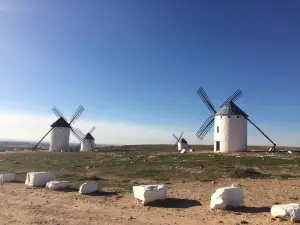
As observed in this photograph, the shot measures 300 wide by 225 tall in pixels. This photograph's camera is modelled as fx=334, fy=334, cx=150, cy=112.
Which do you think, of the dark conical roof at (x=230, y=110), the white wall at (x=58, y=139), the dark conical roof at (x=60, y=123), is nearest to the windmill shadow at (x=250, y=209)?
the dark conical roof at (x=230, y=110)

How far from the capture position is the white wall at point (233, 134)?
4647cm

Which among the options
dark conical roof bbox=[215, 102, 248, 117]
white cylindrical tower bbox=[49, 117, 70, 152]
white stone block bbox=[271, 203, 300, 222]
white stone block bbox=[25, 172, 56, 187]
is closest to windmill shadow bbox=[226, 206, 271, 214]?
white stone block bbox=[271, 203, 300, 222]

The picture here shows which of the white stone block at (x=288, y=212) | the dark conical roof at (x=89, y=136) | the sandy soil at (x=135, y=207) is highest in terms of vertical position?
the dark conical roof at (x=89, y=136)

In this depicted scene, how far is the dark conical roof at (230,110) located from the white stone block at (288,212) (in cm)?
3741

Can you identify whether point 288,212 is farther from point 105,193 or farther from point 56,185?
point 56,185

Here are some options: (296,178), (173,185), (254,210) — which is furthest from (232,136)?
(254,210)

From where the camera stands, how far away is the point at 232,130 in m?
46.6

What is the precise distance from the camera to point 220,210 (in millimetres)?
11477

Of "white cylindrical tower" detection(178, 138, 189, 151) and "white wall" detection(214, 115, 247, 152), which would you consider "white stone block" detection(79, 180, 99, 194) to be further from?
"white cylindrical tower" detection(178, 138, 189, 151)

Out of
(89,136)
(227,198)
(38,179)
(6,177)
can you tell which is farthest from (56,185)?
(89,136)

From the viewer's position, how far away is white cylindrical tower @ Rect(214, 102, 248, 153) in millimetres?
46500

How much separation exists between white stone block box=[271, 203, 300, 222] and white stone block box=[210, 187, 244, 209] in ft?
4.96

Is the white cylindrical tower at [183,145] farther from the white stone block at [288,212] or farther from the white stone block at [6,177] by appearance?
the white stone block at [288,212]

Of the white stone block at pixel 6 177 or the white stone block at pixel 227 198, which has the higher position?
the white stone block at pixel 227 198
